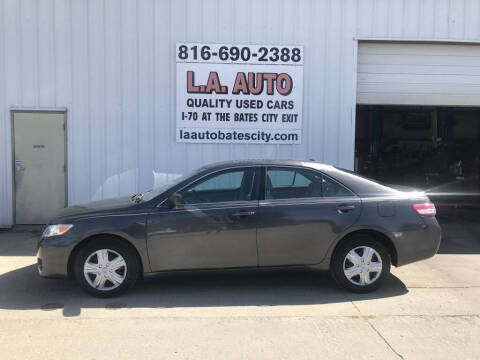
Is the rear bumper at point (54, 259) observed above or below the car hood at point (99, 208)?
below

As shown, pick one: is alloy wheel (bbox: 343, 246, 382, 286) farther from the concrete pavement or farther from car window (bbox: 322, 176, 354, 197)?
car window (bbox: 322, 176, 354, 197)

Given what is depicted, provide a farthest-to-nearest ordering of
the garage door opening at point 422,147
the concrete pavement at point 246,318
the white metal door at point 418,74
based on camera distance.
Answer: the garage door opening at point 422,147 < the white metal door at point 418,74 < the concrete pavement at point 246,318

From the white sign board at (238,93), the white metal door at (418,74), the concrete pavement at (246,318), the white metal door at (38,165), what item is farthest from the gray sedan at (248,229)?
the white metal door at (418,74)

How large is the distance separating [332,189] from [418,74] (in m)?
5.20

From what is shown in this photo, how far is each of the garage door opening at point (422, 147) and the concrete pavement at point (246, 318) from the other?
9.47 metres

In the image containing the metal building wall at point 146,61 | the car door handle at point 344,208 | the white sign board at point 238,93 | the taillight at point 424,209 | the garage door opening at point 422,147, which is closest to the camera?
the car door handle at point 344,208

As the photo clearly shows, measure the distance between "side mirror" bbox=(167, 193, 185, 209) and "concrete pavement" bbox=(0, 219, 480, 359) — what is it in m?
1.03

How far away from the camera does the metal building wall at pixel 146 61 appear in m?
8.57

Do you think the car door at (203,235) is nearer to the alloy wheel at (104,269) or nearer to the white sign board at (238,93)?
the alloy wheel at (104,269)

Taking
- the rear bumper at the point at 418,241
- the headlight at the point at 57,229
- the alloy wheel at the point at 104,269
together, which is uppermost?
the headlight at the point at 57,229

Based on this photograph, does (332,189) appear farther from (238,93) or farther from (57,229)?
(238,93)

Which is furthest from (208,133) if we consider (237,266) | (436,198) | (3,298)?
(436,198)

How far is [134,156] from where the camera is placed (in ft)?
28.9

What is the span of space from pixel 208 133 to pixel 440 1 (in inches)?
204
